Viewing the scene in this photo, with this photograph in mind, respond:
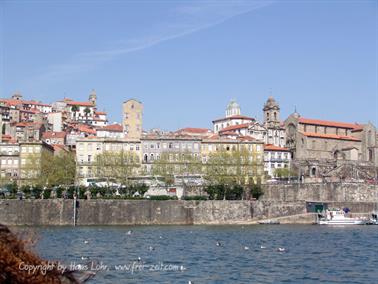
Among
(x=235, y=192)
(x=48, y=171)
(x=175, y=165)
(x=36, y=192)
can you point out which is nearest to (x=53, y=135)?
(x=48, y=171)

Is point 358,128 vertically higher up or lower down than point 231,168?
higher up

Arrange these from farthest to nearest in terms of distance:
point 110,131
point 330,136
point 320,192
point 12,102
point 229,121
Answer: point 12,102, point 229,121, point 330,136, point 110,131, point 320,192

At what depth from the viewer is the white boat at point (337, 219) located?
227 ft

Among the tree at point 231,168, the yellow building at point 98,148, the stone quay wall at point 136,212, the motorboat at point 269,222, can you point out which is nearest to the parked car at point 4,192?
the stone quay wall at point 136,212

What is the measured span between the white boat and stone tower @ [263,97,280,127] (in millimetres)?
50110

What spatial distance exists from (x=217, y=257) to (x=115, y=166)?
51.2 meters

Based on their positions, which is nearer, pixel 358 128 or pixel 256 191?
pixel 256 191

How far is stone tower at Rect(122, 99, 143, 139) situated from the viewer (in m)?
99.9

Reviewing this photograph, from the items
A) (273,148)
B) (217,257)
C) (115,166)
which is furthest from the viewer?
(273,148)

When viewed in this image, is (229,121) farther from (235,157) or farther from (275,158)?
(235,157)

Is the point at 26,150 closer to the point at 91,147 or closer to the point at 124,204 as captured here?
the point at 91,147

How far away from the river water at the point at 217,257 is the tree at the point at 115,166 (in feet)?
109

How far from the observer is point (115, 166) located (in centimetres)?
8200

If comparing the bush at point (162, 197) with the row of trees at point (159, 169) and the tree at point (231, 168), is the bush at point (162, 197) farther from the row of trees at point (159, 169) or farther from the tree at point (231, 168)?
the tree at point (231, 168)
